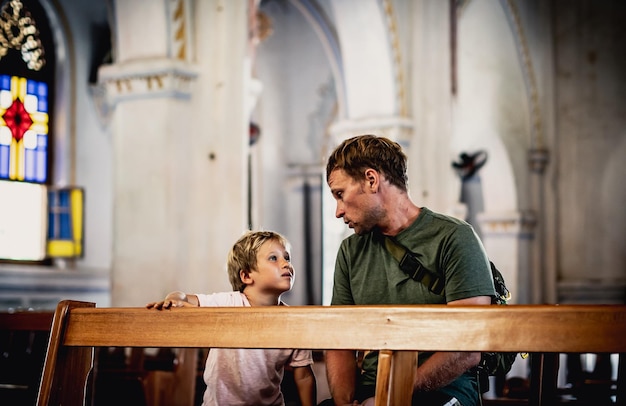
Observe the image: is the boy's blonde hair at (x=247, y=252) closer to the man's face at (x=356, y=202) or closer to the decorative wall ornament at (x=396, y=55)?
the man's face at (x=356, y=202)

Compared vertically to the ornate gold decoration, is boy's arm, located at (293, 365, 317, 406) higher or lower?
lower

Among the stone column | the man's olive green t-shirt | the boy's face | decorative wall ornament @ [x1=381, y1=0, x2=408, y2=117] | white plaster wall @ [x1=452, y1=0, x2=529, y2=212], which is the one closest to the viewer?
the man's olive green t-shirt

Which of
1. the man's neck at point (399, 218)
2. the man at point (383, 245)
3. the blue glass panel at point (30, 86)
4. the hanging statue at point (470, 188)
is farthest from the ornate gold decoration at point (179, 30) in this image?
the hanging statue at point (470, 188)

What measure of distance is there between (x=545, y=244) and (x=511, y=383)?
1165cm

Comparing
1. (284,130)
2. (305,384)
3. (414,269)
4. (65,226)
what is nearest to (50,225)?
(65,226)

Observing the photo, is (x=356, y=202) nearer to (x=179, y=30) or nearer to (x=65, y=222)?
(x=179, y=30)

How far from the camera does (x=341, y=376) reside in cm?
325

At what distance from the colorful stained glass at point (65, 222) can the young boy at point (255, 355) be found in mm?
8931

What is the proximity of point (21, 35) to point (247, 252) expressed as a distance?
947 cm

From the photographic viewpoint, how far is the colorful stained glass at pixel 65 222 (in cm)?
1237

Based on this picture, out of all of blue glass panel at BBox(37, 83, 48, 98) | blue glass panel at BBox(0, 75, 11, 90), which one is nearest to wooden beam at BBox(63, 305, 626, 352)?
Result: blue glass panel at BBox(0, 75, 11, 90)

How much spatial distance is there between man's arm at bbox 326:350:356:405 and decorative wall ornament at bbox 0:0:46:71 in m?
9.96

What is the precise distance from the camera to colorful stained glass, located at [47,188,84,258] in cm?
1237

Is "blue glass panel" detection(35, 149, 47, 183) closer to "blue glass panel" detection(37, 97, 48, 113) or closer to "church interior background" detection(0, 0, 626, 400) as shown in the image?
"church interior background" detection(0, 0, 626, 400)
